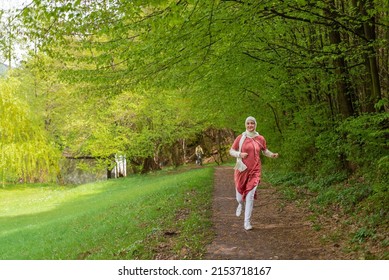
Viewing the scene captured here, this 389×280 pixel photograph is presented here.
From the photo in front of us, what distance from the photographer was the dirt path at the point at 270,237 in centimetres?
660

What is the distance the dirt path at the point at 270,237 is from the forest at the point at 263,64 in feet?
3.70

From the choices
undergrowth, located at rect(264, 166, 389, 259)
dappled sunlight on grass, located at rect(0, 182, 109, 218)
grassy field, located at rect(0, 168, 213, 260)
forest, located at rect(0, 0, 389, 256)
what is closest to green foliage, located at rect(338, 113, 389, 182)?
forest, located at rect(0, 0, 389, 256)

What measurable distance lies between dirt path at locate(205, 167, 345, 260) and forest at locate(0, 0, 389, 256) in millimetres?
1126

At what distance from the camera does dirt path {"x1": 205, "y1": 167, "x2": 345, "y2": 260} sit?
6.60 m

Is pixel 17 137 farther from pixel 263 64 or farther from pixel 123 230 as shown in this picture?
pixel 263 64

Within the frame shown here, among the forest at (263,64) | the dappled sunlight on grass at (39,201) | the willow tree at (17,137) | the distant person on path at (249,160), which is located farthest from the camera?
the dappled sunlight on grass at (39,201)

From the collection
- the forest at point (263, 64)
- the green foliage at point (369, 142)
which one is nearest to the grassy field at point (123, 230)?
the forest at point (263, 64)

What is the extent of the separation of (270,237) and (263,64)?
15.6 feet

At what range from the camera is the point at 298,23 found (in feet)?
31.8

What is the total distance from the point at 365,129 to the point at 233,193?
6.51m

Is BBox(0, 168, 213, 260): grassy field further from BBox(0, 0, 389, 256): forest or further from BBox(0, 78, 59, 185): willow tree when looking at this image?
BBox(0, 0, 389, 256): forest

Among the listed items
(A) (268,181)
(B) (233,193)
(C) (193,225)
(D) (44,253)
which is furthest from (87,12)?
(A) (268,181)

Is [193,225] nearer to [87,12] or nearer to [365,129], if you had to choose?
[365,129]

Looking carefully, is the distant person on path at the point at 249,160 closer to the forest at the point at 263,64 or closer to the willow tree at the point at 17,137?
the forest at the point at 263,64
